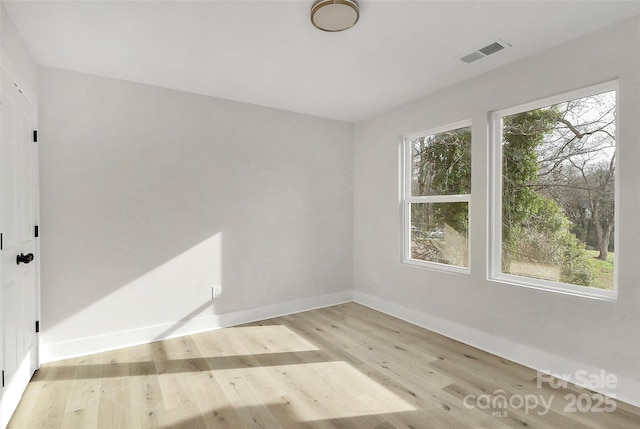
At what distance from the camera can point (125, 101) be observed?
3141 mm

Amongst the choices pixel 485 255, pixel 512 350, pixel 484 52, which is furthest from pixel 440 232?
pixel 484 52

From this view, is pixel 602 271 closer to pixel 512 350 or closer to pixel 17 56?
pixel 512 350

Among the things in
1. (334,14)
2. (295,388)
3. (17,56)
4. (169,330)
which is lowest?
(295,388)

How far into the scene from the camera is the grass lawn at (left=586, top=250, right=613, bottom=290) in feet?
7.85

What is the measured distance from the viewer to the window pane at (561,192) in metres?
2.45

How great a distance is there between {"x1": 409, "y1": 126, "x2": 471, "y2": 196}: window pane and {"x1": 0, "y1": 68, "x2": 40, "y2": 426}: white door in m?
3.65

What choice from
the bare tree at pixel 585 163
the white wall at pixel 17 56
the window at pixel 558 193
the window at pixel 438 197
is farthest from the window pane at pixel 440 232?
the white wall at pixel 17 56

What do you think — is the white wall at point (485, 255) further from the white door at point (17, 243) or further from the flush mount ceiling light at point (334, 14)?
the white door at point (17, 243)

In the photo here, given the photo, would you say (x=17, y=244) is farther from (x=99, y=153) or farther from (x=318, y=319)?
(x=318, y=319)

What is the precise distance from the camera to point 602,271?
2.44 metres

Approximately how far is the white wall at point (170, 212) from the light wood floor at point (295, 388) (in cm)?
39

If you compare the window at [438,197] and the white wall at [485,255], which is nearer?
the white wall at [485,255]

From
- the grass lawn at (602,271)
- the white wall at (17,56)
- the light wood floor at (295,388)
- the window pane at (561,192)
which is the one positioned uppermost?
the white wall at (17,56)

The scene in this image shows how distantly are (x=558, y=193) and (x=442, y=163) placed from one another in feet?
3.86
